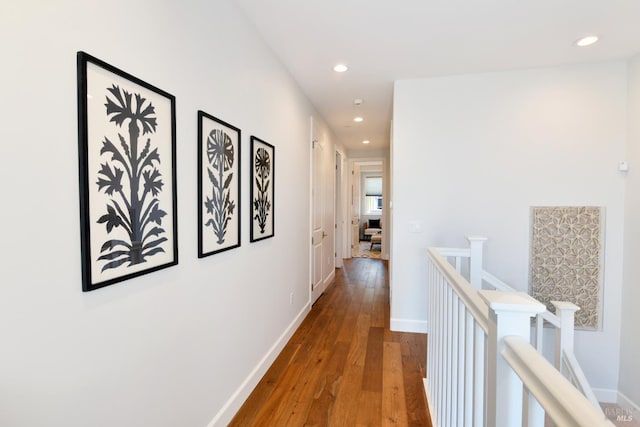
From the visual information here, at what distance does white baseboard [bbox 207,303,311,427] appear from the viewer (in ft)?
6.00

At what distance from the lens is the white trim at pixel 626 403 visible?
2.56 metres

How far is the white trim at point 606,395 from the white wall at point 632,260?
7 centimetres

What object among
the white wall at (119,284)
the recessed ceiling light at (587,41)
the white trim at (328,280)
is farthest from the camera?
the white trim at (328,280)

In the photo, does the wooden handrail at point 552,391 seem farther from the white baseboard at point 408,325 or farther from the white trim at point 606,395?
the white trim at point 606,395

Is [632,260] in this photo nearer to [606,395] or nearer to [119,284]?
[606,395]

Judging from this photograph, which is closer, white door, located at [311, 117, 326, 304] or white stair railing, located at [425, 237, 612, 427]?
white stair railing, located at [425, 237, 612, 427]

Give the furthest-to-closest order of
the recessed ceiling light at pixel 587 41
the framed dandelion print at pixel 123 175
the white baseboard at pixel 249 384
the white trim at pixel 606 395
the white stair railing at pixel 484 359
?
the white trim at pixel 606 395 → the recessed ceiling light at pixel 587 41 → the white baseboard at pixel 249 384 → the framed dandelion print at pixel 123 175 → the white stair railing at pixel 484 359

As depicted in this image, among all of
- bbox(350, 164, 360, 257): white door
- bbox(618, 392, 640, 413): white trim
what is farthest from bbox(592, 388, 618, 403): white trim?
bbox(350, 164, 360, 257): white door

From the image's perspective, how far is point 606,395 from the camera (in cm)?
282

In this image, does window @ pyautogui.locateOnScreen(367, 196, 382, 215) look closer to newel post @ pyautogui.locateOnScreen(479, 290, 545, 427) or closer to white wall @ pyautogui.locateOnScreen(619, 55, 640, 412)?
white wall @ pyautogui.locateOnScreen(619, 55, 640, 412)

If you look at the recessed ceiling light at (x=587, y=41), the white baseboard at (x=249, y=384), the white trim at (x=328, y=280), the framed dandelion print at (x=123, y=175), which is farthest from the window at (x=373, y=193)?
the framed dandelion print at (x=123, y=175)

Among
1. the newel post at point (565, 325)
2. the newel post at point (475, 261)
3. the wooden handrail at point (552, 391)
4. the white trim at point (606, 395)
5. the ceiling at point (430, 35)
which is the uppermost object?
the ceiling at point (430, 35)

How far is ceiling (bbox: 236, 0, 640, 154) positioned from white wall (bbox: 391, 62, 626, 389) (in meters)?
0.21

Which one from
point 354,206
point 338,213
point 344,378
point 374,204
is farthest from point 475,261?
point 374,204
